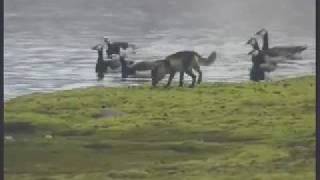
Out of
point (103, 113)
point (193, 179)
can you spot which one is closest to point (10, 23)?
point (103, 113)

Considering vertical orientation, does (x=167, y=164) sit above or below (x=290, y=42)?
below

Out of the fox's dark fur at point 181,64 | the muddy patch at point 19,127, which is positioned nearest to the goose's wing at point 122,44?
the fox's dark fur at point 181,64

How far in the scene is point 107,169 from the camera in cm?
223

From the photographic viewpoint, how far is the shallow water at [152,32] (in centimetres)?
227

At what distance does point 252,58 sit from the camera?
90.2 inches

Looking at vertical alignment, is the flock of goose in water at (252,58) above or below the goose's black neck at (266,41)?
below

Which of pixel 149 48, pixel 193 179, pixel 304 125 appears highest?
pixel 149 48

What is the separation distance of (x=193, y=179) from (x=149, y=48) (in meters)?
0.42

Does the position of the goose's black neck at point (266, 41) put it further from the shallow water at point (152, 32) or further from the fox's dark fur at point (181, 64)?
the fox's dark fur at point (181, 64)

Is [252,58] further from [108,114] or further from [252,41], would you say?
[108,114]

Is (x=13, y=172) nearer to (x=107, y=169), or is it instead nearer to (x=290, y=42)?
(x=107, y=169)

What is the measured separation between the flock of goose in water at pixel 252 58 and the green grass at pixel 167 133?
0.05 meters

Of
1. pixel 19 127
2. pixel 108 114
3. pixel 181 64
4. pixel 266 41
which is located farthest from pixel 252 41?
pixel 19 127

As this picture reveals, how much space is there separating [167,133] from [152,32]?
1.02ft
